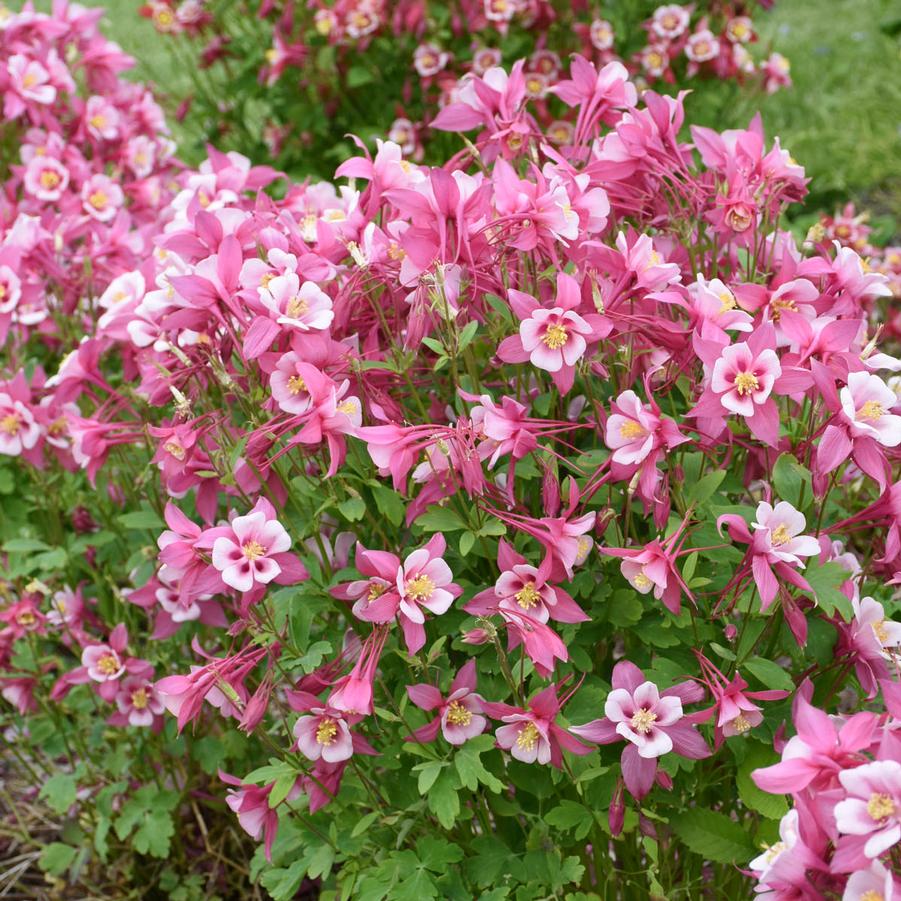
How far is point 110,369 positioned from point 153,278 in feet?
2.64

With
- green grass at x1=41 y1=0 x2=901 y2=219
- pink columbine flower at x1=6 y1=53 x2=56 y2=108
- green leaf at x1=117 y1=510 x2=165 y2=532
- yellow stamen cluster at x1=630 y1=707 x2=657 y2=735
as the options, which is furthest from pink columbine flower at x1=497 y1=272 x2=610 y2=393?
green grass at x1=41 y1=0 x2=901 y2=219

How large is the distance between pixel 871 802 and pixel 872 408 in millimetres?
567

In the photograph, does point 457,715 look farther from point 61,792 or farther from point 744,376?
point 61,792

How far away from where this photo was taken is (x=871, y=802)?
1196 mm

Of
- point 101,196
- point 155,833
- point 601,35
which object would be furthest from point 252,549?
point 601,35

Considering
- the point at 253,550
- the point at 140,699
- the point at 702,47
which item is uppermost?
the point at 253,550

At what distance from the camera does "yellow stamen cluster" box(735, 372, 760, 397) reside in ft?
5.09

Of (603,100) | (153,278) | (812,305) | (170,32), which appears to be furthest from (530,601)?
(170,32)

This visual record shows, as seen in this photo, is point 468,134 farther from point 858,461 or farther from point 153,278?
point 858,461

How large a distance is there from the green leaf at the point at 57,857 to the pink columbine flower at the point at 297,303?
155cm

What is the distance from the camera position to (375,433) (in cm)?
158

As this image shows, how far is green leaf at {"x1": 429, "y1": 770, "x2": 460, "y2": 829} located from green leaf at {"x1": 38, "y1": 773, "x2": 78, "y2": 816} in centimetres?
113

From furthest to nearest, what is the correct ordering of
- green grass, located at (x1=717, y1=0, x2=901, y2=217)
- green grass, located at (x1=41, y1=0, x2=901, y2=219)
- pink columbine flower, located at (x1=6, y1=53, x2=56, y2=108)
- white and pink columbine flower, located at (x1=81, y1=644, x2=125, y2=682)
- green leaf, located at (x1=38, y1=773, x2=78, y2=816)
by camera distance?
green grass, located at (x1=717, y1=0, x2=901, y2=217) < green grass, located at (x1=41, y1=0, x2=901, y2=219) < pink columbine flower, located at (x1=6, y1=53, x2=56, y2=108) < green leaf, located at (x1=38, y1=773, x2=78, y2=816) < white and pink columbine flower, located at (x1=81, y1=644, x2=125, y2=682)

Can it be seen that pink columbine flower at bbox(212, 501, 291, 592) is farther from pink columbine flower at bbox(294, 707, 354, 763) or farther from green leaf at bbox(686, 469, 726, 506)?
green leaf at bbox(686, 469, 726, 506)
